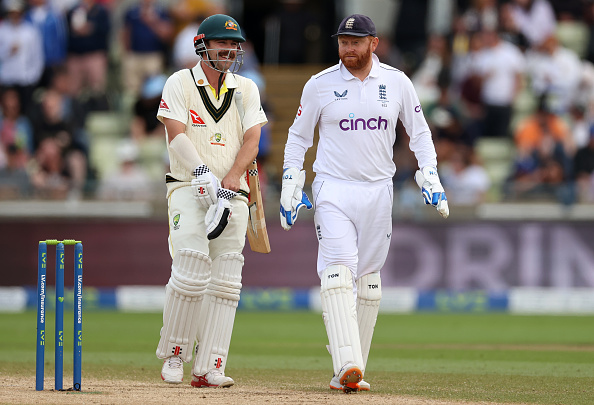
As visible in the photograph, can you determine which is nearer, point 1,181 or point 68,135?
point 1,181

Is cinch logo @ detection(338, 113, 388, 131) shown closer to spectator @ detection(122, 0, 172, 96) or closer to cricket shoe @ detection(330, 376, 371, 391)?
cricket shoe @ detection(330, 376, 371, 391)

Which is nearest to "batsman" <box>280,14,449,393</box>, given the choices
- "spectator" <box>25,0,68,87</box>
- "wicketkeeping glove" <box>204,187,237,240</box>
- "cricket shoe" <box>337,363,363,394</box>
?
"cricket shoe" <box>337,363,363,394</box>

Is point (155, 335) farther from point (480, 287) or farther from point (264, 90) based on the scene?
point (264, 90)

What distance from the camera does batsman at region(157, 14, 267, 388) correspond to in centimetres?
655

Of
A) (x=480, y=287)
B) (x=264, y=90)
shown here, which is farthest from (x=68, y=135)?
(x=480, y=287)

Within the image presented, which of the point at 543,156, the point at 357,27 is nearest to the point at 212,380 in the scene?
the point at 357,27

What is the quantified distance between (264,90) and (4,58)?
11.9 ft

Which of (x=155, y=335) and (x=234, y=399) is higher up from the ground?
(x=234, y=399)

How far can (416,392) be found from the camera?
6492mm

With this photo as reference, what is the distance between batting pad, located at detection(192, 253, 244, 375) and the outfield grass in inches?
20.2

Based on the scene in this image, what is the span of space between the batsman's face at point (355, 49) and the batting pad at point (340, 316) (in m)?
1.17

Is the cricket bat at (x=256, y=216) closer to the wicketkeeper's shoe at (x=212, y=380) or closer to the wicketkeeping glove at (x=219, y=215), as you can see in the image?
the wicketkeeping glove at (x=219, y=215)

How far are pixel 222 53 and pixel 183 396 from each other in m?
2.01

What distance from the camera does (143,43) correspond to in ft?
52.3
